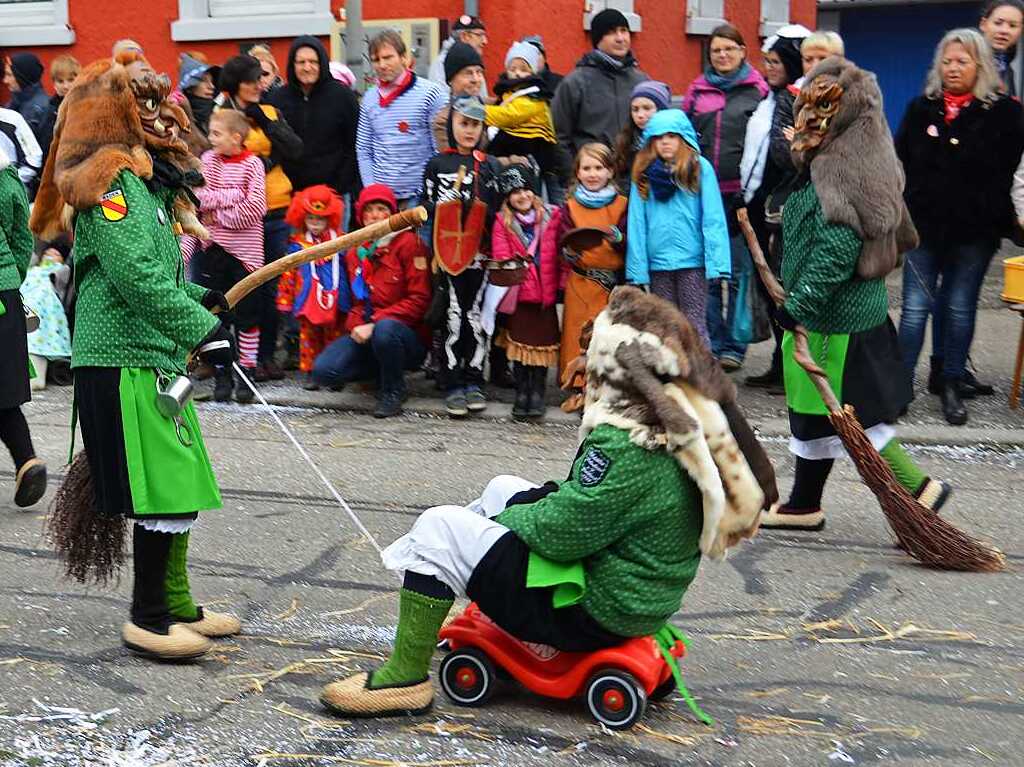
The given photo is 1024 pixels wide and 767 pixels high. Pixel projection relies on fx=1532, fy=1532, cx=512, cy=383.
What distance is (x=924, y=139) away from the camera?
863cm

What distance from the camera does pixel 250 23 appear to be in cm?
1385

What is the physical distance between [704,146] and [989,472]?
2.94m

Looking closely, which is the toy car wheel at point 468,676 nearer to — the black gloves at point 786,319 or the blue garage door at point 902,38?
the black gloves at point 786,319

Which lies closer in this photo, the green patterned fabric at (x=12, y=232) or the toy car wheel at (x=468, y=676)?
the toy car wheel at (x=468, y=676)

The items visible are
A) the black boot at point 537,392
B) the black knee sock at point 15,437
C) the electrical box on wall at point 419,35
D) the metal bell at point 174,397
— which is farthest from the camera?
the electrical box on wall at point 419,35

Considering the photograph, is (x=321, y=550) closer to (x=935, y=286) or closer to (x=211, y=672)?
(x=211, y=672)

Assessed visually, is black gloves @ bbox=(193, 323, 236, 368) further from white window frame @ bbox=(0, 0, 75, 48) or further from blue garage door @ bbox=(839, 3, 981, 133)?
blue garage door @ bbox=(839, 3, 981, 133)

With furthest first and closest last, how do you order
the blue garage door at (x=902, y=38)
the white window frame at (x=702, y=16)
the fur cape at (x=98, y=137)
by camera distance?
the blue garage door at (x=902, y=38) < the white window frame at (x=702, y=16) < the fur cape at (x=98, y=137)

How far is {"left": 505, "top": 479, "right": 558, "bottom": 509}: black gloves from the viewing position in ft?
15.6

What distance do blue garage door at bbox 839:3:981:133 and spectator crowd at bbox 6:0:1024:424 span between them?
852cm

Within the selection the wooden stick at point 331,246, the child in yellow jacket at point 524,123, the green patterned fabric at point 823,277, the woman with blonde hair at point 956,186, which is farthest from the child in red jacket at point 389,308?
the wooden stick at point 331,246

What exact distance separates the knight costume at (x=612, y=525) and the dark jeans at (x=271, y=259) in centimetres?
549

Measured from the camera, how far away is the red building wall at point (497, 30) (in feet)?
42.2

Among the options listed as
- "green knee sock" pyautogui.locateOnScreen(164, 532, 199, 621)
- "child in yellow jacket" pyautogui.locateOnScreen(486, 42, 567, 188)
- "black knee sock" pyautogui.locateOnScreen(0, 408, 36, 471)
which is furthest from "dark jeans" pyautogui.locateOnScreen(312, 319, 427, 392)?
"green knee sock" pyautogui.locateOnScreen(164, 532, 199, 621)
